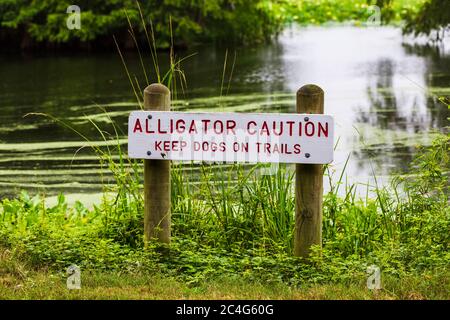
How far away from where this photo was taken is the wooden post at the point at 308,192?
5730 millimetres

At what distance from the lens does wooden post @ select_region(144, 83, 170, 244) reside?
6027 millimetres

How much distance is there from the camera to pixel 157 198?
607 centimetres

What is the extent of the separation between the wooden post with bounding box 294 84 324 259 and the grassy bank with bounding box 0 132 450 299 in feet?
0.40

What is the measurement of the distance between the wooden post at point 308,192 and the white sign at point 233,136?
0.10 m

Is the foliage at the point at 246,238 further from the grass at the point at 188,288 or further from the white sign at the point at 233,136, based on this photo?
the white sign at the point at 233,136

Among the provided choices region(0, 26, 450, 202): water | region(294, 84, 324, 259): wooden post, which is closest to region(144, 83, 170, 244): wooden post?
region(294, 84, 324, 259): wooden post

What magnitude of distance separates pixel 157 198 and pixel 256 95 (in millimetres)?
11174

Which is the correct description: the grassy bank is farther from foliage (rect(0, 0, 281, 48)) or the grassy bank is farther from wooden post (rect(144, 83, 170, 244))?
foliage (rect(0, 0, 281, 48))

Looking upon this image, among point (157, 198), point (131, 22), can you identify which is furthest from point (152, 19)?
point (157, 198)

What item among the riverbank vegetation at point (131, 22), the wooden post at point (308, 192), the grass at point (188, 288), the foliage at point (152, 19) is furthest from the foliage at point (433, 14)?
the grass at point (188, 288)

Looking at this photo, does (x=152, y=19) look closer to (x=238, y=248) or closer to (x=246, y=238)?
(x=246, y=238)

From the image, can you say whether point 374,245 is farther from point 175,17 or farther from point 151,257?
point 175,17

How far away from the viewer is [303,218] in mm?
5824

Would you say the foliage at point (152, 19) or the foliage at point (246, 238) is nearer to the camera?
the foliage at point (246, 238)
